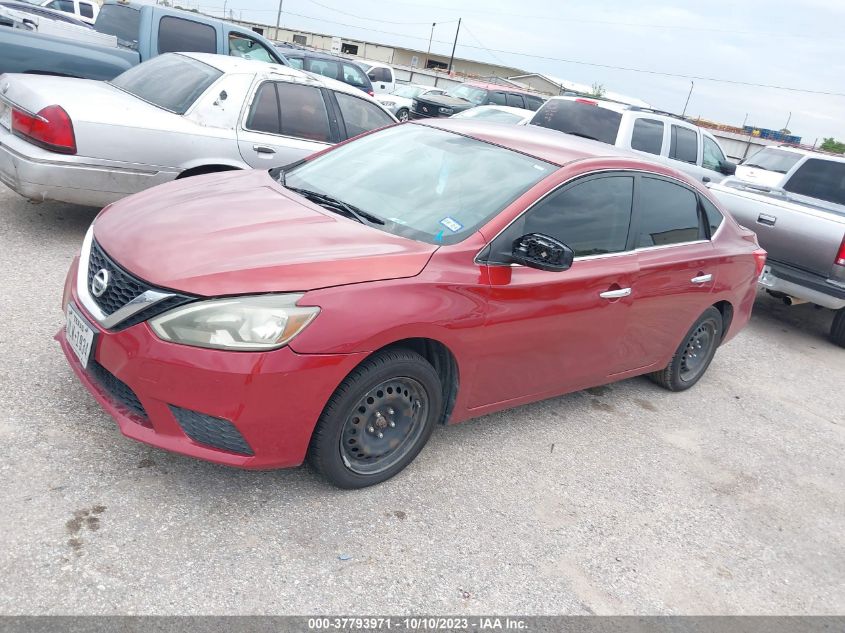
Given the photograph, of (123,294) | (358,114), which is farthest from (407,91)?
(123,294)

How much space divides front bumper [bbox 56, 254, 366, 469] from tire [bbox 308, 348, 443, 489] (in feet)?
0.29

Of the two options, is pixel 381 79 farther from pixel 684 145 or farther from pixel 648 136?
pixel 648 136

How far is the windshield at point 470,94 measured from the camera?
17594mm

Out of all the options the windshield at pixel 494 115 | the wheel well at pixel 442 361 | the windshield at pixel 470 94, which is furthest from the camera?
the windshield at pixel 470 94

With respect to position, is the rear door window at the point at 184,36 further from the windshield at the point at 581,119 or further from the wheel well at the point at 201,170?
the windshield at the point at 581,119

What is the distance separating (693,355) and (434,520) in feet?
9.53

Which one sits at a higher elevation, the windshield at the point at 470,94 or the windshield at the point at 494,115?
the windshield at the point at 470,94

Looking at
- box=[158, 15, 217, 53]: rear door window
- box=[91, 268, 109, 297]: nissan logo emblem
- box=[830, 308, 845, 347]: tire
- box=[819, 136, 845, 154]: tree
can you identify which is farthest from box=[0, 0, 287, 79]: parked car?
box=[819, 136, 845, 154]: tree

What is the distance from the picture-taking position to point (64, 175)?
16.7ft

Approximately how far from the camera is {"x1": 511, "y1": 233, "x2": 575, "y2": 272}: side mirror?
3316mm

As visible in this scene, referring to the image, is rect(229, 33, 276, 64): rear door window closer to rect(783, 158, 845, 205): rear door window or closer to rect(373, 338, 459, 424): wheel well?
rect(783, 158, 845, 205): rear door window

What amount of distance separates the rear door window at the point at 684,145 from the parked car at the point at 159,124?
221 inches

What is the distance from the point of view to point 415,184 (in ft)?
12.4

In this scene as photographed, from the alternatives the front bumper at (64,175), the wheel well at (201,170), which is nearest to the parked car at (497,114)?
the wheel well at (201,170)
